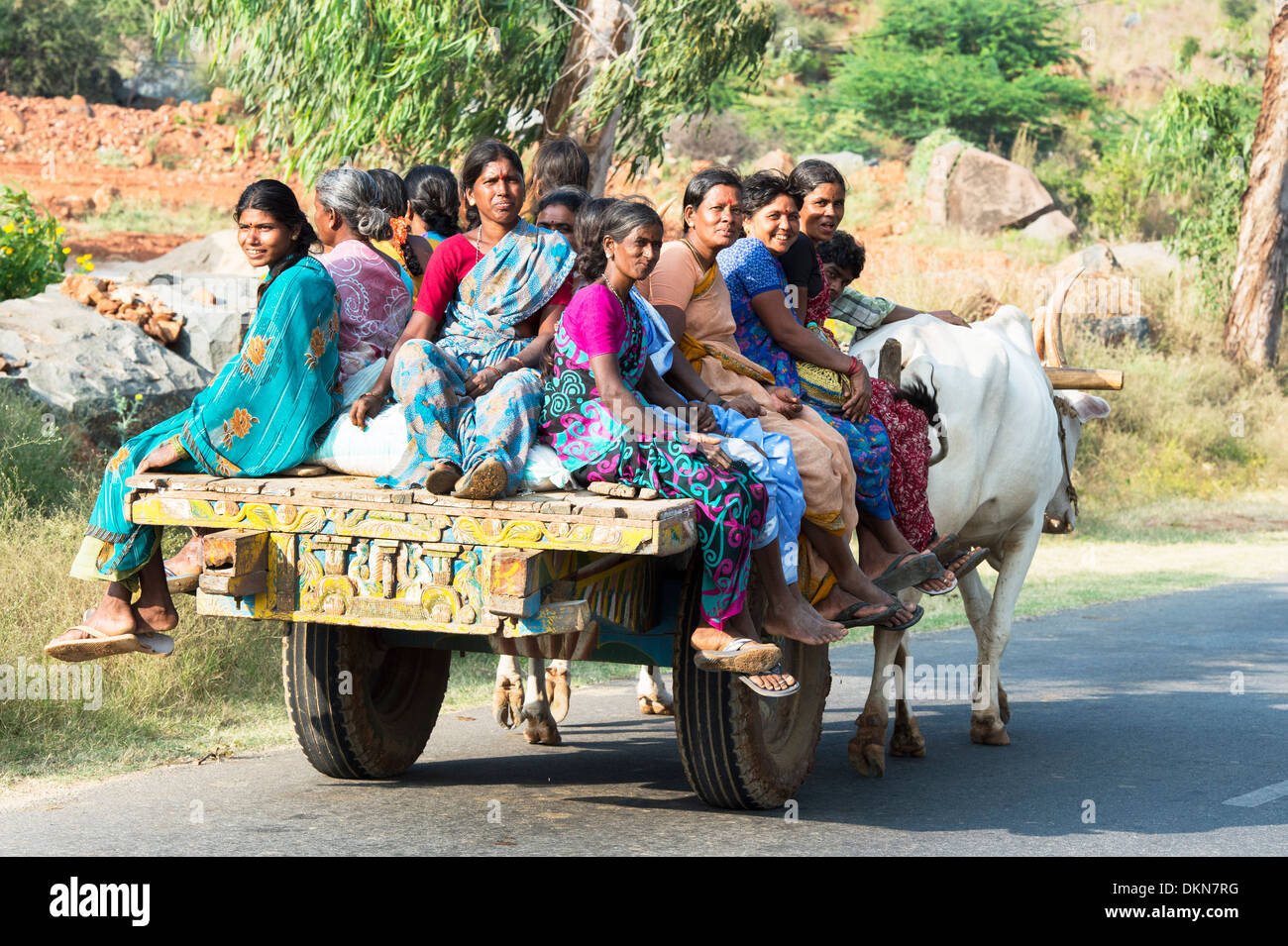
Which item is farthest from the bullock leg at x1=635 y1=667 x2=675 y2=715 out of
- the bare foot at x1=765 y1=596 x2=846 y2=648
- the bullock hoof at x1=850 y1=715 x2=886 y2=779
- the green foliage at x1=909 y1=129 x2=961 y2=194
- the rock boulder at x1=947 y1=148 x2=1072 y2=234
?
the green foliage at x1=909 y1=129 x2=961 y2=194

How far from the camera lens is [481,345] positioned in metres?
4.95

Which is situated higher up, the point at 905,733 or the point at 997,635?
the point at 997,635

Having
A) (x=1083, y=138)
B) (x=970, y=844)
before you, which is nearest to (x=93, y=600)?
(x=970, y=844)

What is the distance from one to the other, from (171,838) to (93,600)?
2595mm

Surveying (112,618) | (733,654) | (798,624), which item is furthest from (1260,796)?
(112,618)

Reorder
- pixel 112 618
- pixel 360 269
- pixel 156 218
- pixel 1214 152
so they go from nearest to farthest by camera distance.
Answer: pixel 112 618 → pixel 360 269 → pixel 1214 152 → pixel 156 218

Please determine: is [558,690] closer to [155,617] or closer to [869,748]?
[869,748]

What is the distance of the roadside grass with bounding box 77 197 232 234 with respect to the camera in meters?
24.6

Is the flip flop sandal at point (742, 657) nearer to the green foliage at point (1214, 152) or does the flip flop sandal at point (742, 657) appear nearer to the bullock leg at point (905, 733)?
the bullock leg at point (905, 733)

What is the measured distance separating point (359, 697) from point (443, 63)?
24.7 ft

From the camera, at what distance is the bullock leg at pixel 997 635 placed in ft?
22.0

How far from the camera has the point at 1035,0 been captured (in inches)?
1523

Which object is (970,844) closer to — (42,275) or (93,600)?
(93,600)

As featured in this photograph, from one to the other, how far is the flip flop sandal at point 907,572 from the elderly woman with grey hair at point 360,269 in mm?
1973
